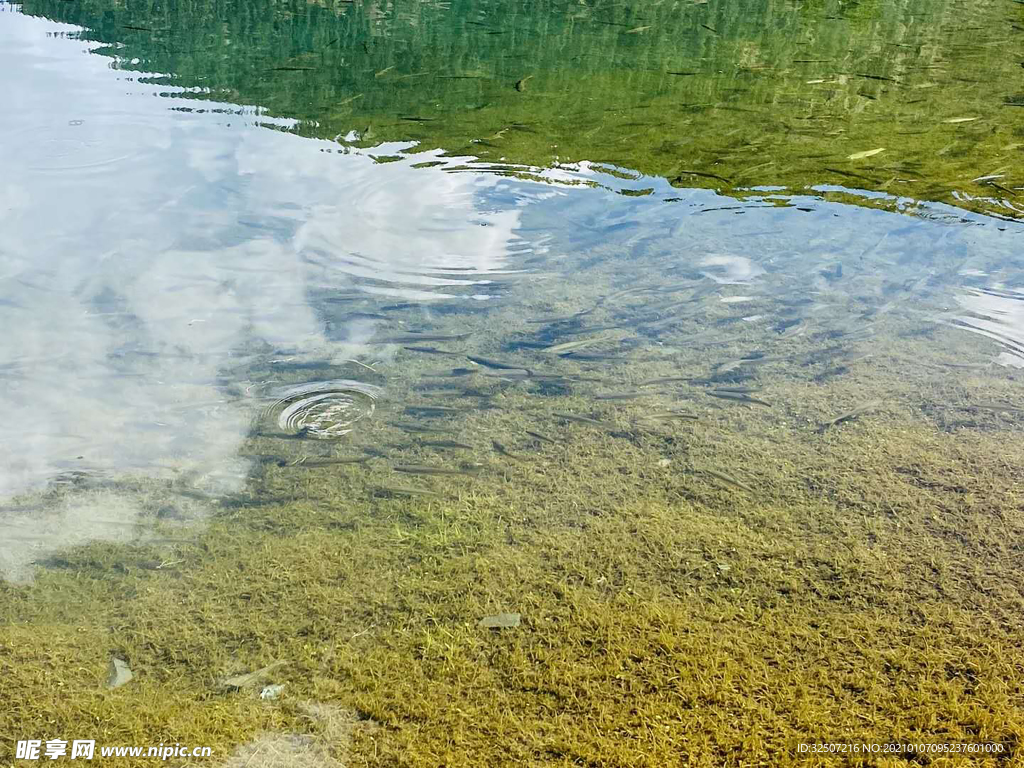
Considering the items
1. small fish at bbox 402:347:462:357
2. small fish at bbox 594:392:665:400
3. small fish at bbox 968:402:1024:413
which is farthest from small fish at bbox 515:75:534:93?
small fish at bbox 968:402:1024:413

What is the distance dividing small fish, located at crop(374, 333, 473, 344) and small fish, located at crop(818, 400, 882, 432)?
154 cm

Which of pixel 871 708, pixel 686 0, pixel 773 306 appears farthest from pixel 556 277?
pixel 686 0

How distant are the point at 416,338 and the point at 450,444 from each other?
0.81m

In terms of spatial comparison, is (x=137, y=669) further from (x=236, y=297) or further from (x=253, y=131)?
(x=253, y=131)

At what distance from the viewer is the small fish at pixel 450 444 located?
2.99 metres

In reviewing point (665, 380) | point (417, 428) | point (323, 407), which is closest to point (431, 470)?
point (417, 428)

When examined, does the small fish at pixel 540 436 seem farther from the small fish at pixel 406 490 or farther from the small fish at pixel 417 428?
the small fish at pixel 406 490

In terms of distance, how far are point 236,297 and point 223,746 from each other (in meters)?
2.50

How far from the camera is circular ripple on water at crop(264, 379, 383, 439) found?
308 centimetres

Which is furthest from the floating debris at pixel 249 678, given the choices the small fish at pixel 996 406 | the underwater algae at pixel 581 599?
the small fish at pixel 996 406

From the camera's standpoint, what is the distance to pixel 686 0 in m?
12.1

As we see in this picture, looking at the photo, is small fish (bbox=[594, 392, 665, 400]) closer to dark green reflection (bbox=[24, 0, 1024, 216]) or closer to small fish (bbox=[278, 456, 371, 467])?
small fish (bbox=[278, 456, 371, 467])

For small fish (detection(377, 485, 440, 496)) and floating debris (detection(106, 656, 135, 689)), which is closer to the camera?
floating debris (detection(106, 656, 135, 689))

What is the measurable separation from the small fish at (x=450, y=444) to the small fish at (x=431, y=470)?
12 cm
